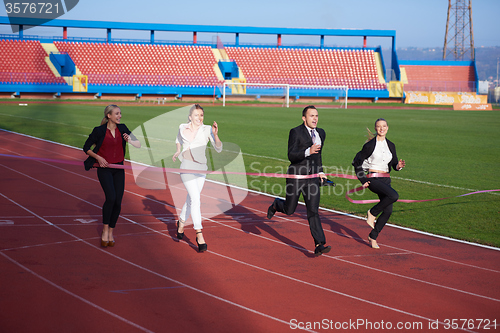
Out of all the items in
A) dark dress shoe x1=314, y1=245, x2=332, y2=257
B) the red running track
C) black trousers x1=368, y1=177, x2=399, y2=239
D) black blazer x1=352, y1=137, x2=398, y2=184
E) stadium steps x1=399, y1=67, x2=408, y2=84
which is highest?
stadium steps x1=399, y1=67, x2=408, y2=84

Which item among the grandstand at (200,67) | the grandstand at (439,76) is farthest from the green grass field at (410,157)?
the grandstand at (439,76)

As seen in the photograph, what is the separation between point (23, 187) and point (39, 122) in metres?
18.1

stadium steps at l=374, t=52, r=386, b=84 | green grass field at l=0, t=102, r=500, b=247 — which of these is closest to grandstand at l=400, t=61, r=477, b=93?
stadium steps at l=374, t=52, r=386, b=84

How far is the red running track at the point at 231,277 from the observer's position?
5.30 meters

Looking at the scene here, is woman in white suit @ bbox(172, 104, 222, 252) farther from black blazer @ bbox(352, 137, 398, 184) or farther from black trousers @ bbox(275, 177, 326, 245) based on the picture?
black blazer @ bbox(352, 137, 398, 184)

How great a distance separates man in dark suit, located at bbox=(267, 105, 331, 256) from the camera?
7.15 m

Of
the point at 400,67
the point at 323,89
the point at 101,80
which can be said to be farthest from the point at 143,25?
the point at 400,67

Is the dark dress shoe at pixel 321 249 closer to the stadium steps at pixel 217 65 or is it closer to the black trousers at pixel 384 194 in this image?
the black trousers at pixel 384 194

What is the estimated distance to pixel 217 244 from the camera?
804 cm

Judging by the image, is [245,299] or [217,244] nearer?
[245,299]

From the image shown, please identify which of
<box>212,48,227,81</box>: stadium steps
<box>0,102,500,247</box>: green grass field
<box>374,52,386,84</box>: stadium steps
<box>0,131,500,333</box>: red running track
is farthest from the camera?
<box>374,52,386,84</box>: stadium steps

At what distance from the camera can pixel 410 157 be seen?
18.7 m

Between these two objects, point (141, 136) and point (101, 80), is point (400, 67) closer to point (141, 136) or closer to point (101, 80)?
point (101, 80)

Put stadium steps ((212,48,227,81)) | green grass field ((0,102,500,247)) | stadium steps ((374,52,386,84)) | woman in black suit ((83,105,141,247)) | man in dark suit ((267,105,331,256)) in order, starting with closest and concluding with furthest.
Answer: man in dark suit ((267,105,331,256))
woman in black suit ((83,105,141,247))
green grass field ((0,102,500,247))
stadium steps ((212,48,227,81))
stadium steps ((374,52,386,84))
